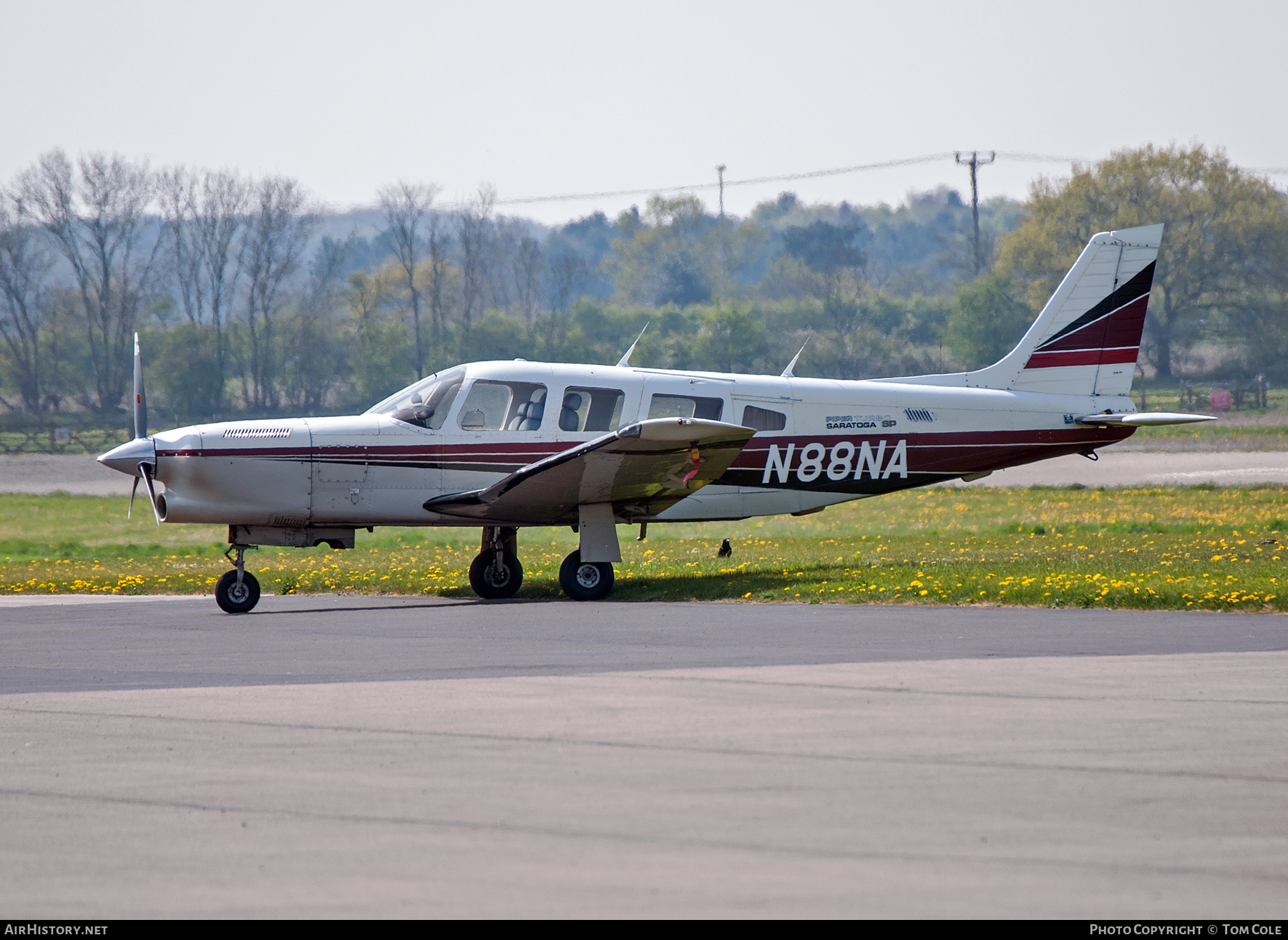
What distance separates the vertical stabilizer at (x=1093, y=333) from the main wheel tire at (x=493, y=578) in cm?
642

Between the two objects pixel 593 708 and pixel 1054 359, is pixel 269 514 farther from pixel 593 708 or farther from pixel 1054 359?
pixel 1054 359

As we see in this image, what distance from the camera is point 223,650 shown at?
1145cm

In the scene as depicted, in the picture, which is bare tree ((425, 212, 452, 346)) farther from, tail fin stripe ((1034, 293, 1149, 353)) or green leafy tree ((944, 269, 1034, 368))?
tail fin stripe ((1034, 293, 1149, 353))

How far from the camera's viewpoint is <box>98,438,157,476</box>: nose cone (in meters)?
14.7

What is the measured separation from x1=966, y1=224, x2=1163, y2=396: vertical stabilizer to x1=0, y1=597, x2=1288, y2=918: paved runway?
6.64 m

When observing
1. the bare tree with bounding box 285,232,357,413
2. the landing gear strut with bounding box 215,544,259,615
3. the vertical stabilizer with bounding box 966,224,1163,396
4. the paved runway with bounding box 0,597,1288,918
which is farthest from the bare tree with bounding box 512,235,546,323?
the paved runway with bounding box 0,597,1288,918


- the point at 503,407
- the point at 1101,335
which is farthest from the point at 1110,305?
the point at 503,407

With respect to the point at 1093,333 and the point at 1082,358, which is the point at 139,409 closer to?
the point at 1082,358

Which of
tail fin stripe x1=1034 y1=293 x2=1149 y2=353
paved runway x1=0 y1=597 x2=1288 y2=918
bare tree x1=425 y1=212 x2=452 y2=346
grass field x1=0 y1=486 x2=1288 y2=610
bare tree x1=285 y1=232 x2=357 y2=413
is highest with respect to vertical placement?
bare tree x1=425 y1=212 x2=452 y2=346

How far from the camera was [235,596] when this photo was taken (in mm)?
15188

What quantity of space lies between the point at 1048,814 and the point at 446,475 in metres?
10.9

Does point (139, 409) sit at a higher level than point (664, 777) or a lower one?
higher

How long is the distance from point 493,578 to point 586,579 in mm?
1361
